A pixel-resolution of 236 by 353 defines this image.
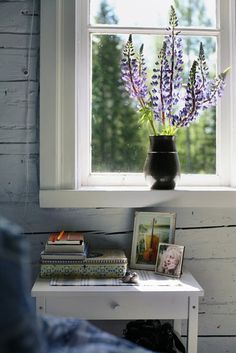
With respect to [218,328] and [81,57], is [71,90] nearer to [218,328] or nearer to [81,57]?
[81,57]

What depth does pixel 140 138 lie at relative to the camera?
7.34 ft

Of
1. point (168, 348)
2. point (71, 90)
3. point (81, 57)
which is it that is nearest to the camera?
point (168, 348)

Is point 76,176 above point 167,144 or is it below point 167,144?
below

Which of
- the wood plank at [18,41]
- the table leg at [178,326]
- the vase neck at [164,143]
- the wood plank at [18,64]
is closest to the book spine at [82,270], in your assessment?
the table leg at [178,326]

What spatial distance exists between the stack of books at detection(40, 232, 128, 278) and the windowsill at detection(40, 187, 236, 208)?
0.20m

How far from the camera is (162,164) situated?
6.68 ft

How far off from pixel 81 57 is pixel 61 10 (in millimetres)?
225

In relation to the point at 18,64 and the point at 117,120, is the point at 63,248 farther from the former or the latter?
the point at 18,64

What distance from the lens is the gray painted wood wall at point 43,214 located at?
6.81 feet

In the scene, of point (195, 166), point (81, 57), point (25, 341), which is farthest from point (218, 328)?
point (25, 341)

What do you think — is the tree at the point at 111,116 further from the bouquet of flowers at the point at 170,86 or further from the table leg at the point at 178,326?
the table leg at the point at 178,326

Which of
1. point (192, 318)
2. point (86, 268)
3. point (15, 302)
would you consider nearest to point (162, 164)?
point (86, 268)

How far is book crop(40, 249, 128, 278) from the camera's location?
1.87 m

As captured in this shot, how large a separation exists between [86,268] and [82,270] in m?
0.02
